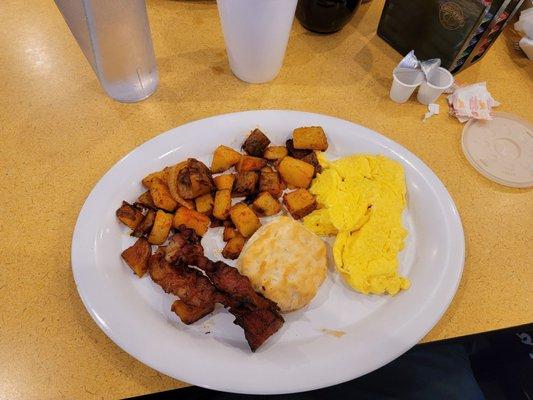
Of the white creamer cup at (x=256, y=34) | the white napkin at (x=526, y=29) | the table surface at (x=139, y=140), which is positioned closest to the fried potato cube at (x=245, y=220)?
the table surface at (x=139, y=140)

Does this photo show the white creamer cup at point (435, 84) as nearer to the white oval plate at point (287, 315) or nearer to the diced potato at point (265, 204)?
the white oval plate at point (287, 315)

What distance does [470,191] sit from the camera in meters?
1.06

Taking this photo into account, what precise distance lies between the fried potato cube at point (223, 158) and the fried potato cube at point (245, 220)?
137 millimetres

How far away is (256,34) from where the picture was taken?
1049mm

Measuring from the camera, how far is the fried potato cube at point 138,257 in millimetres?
874

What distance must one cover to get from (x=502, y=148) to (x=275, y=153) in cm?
66

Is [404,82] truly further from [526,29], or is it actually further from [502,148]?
[526,29]

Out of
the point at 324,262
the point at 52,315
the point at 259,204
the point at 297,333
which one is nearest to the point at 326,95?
the point at 259,204

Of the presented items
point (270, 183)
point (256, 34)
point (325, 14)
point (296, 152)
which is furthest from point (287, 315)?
point (325, 14)

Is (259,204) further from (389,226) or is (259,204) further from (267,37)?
(267,37)

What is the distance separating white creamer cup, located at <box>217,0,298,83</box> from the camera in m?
0.97

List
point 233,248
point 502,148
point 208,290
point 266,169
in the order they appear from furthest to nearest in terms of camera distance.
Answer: point 502,148
point 266,169
point 233,248
point 208,290

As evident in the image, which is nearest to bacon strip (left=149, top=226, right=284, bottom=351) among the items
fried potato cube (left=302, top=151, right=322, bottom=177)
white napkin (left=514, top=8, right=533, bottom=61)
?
fried potato cube (left=302, top=151, right=322, bottom=177)

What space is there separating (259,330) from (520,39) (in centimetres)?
136
